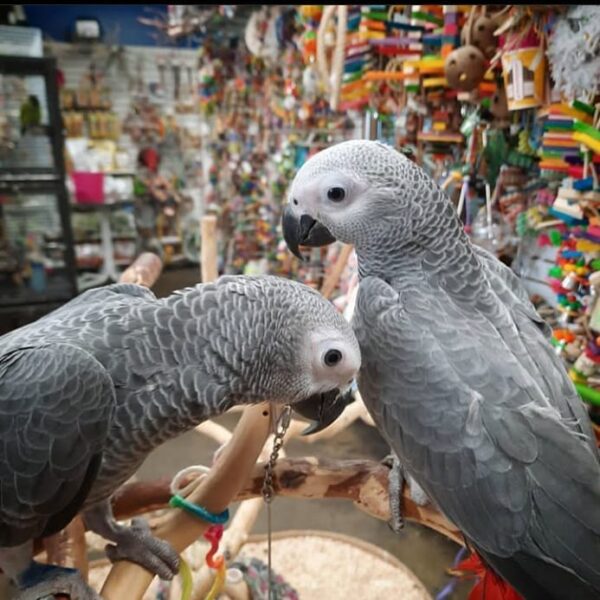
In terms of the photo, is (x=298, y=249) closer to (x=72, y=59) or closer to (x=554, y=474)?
(x=554, y=474)

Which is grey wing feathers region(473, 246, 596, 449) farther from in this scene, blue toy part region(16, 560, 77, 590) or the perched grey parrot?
blue toy part region(16, 560, 77, 590)

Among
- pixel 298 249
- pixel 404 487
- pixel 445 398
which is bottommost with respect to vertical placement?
pixel 404 487

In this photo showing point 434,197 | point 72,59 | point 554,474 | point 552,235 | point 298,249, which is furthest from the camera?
point 72,59

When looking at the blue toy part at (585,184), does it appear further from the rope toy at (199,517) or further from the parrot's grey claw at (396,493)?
the rope toy at (199,517)

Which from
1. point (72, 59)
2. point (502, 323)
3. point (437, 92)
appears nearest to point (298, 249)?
point (502, 323)

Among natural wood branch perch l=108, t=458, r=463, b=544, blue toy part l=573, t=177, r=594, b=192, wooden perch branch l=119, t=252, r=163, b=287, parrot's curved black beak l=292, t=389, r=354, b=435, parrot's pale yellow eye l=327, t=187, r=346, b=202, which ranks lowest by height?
natural wood branch perch l=108, t=458, r=463, b=544

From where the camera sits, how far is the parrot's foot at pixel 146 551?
78cm

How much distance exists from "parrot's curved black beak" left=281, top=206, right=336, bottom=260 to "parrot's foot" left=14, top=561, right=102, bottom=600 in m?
0.59

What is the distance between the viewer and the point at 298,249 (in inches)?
35.1

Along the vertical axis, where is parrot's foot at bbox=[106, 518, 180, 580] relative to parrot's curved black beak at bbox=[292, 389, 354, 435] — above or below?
below

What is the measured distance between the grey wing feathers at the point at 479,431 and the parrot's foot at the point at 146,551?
388 mm

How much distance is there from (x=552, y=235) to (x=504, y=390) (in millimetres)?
880

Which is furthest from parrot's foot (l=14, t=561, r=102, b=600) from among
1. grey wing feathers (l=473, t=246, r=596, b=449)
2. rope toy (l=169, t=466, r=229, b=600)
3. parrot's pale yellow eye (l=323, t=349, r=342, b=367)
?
grey wing feathers (l=473, t=246, r=596, b=449)

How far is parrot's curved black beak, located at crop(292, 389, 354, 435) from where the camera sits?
2.41 ft
